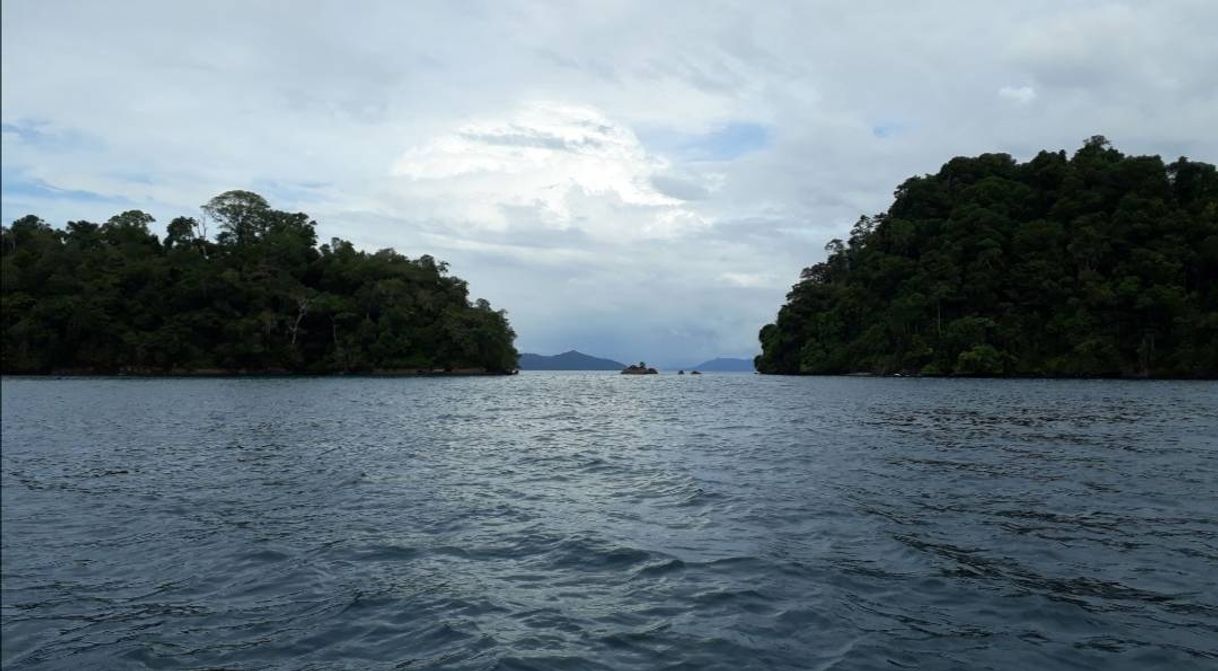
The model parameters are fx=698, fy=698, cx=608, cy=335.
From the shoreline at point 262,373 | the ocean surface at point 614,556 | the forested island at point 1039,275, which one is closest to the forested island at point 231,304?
the shoreline at point 262,373

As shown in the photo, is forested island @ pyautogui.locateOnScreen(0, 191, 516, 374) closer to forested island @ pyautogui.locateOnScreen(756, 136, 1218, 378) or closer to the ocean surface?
forested island @ pyautogui.locateOnScreen(756, 136, 1218, 378)

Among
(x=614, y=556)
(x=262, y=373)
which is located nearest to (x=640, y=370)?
(x=262, y=373)

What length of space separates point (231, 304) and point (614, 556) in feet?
419

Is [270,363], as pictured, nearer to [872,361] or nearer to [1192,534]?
[872,361]

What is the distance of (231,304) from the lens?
398ft

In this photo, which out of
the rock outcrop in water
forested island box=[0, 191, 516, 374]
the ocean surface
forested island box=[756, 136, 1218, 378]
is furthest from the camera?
the rock outcrop in water

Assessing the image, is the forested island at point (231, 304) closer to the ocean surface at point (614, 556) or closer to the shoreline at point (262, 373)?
the shoreline at point (262, 373)

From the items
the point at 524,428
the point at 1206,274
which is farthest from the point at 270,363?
the point at 1206,274

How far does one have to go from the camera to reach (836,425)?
35.4m

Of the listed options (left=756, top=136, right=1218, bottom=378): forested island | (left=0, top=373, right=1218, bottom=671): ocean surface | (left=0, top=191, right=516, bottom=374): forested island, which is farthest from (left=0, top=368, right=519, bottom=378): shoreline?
(left=0, top=373, right=1218, bottom=671): ocean surface

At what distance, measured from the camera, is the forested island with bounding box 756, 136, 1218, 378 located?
96.4 metres

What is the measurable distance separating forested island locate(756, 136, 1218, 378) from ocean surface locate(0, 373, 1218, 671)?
85461mm

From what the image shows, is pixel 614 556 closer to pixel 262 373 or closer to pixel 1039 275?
pixel 1039 275

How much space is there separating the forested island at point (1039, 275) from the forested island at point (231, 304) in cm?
7418
